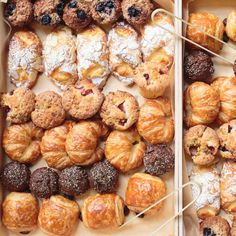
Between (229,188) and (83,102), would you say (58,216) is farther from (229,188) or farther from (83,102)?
(229,188)

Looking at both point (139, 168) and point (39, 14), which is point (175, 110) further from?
point (39, 14)

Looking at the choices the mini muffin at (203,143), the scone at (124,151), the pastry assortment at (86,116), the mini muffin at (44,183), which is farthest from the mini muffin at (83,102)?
the mini muffin at (203,143)

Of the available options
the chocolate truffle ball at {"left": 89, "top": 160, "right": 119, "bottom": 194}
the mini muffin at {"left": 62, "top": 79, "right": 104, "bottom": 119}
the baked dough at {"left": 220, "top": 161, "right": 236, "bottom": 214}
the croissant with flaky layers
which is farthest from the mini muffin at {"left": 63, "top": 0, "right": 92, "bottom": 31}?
the baked dough at {"left": 220, "top": 161, "right": 236, "bottom": 214}

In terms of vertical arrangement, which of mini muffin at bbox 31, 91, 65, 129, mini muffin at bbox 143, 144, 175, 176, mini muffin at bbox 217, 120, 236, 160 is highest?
mini muffin at bbox 31, 91, 65, 129

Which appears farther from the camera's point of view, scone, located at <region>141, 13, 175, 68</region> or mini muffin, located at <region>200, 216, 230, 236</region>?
scone, located at <region>141, 13, 175, 68</region>

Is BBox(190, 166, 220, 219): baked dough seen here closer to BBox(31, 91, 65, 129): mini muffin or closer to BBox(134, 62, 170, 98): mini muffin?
BBox(134, 62, 170, 98): mini muffin

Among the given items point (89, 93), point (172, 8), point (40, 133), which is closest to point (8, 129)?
point (40, 133)
